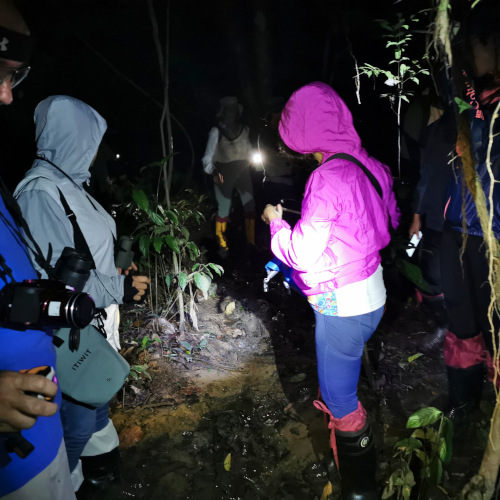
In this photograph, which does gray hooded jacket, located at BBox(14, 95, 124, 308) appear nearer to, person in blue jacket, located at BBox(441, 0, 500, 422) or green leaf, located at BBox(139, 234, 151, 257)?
green leaf, located at BBox(139, 234, 151, 257)

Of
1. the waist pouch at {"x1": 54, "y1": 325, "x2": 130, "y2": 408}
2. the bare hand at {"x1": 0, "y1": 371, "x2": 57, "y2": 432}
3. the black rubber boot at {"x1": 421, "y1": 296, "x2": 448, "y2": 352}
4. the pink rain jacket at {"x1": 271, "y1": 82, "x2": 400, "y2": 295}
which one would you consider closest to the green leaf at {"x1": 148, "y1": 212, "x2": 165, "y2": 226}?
the waist pouch at {"x1": 54, "y1": 325, "x2": 130, "y2": 408}

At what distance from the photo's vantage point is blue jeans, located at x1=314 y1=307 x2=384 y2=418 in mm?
2006

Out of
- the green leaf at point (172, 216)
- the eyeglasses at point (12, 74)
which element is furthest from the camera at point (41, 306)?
the green leaf at point (172, 216)

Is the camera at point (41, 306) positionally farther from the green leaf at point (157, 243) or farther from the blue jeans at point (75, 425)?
the green leaf at point (157, 243)

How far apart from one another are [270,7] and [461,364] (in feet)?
34.2

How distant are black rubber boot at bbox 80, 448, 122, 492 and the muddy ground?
0.09 meters

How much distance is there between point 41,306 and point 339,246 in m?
1.38

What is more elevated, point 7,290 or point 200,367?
point 7,290

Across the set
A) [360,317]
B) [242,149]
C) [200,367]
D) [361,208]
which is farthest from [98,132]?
[242,149]

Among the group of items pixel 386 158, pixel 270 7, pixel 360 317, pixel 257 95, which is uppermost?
pixel 270 7

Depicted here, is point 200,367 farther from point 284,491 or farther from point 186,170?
point 186,170

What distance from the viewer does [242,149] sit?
246 inches

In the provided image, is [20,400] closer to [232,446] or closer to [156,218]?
[232,446]

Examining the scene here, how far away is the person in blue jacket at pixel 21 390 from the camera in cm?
105
